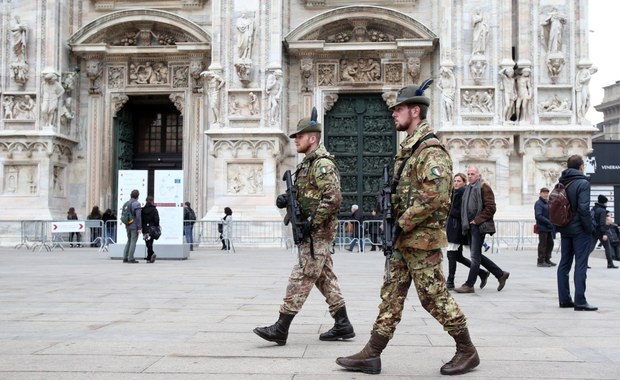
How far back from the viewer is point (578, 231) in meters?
9.24

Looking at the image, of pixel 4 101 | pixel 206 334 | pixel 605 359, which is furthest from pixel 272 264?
pixel 4 101

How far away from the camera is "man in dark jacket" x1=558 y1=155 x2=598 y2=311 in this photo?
9.22 m

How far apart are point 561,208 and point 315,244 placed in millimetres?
3896

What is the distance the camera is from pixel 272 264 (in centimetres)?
1711

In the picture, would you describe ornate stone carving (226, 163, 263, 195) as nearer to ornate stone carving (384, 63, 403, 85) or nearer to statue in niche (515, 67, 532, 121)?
ornate stone carving (384, 63, 403, 85)

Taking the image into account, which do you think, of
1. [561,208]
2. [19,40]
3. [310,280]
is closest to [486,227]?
[561,208]

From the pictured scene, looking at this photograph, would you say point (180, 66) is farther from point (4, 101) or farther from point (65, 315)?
point (65, 315)

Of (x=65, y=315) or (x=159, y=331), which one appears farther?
(x=65, y=315)

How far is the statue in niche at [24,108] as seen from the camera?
25.1m

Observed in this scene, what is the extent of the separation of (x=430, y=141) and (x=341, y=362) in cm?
177

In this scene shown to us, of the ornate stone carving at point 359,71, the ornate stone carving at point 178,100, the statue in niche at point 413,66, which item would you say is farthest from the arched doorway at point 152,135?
the statue in niche at point 413,66

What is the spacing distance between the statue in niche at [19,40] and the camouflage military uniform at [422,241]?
882 inches

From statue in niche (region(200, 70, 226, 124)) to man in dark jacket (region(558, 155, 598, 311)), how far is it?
16237mm

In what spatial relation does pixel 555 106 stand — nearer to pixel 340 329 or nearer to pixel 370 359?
pixel 340 329
